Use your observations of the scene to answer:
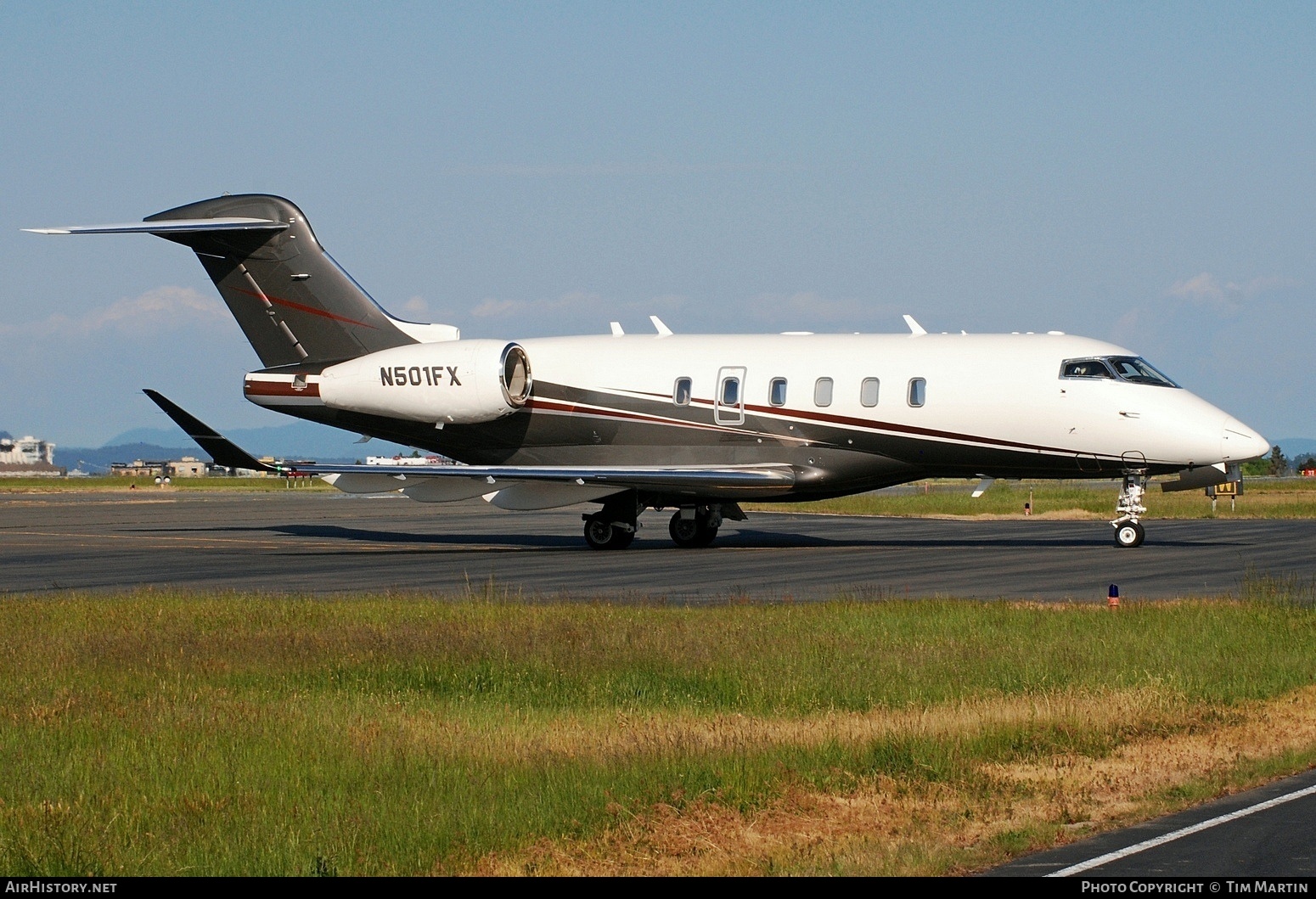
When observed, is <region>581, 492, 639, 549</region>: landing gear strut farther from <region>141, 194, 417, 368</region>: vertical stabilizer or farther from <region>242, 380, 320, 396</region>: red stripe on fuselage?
<region>242, 380, 320, 396</region>: red stripe on fuselage

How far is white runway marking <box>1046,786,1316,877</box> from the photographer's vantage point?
8023 mm

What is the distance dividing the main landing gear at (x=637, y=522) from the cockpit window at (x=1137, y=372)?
26.3ft

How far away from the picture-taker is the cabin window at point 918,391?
2848 cm

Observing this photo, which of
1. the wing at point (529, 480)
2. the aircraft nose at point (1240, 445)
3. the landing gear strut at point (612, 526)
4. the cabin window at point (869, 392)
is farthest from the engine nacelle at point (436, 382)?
the aircraft nose at point (1240, 445)

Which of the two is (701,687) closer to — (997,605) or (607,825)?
(607,825)

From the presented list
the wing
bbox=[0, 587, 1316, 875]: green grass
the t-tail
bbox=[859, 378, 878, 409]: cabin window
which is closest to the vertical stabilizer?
the t-tail

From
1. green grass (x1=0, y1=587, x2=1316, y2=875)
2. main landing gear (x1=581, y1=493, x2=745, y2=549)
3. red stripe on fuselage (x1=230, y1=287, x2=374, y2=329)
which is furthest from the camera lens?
red stripe on fuselage (x1=230, y1=287, x2=374, y2=329)

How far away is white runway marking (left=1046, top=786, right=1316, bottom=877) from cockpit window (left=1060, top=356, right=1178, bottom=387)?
18.6m

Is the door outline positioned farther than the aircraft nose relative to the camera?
Yes

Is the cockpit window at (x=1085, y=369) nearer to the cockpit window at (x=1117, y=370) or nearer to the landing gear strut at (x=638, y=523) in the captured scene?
the cockpit window at (x=1117, y=370)

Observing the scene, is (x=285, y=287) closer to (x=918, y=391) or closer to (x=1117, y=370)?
(x=918, y=391)

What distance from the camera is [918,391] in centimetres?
2855
